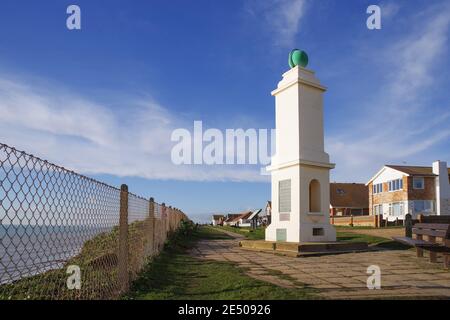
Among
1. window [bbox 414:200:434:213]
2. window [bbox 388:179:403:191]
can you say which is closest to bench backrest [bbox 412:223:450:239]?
window [bbox 414:200:434:213]

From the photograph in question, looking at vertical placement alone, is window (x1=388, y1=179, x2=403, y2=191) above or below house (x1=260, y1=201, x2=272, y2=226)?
above

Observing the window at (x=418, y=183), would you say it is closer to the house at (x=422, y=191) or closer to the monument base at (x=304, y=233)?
the house at (x=422, y=191)

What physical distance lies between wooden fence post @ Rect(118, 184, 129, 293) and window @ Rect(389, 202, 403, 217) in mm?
35559

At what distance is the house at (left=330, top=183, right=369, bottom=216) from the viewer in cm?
4838

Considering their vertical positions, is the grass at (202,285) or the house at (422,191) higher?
the house at (422,191)

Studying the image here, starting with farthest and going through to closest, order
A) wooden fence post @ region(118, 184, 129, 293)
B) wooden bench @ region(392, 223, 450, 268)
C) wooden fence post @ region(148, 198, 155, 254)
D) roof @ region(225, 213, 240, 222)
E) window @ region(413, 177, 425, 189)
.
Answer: roof @ region(225, 213, 240, 222) → window @ region(413, 177, 425, 189) → wooden fence post @ region(148, 198, 155, 254) → wooden bench @ region(392, 223, 450, 268) → wooden fence post @ region(118, 184, 129, 293)

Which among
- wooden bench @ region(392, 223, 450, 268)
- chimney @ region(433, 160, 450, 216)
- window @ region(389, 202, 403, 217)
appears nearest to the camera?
wooden bench @ region(392, 223, 450, 268)

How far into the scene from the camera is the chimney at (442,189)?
118ft

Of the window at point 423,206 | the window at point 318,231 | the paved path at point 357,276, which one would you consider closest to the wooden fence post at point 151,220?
the paved path at point 357,276

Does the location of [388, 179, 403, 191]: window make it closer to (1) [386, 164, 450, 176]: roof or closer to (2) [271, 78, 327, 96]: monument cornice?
(1) [386, 164, 450, 176]: roof

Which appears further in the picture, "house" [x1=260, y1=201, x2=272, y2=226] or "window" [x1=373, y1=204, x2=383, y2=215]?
"house" [x1=260, y1=201, x2=272, y2=226]

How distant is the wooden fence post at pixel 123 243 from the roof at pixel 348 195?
44062mm
